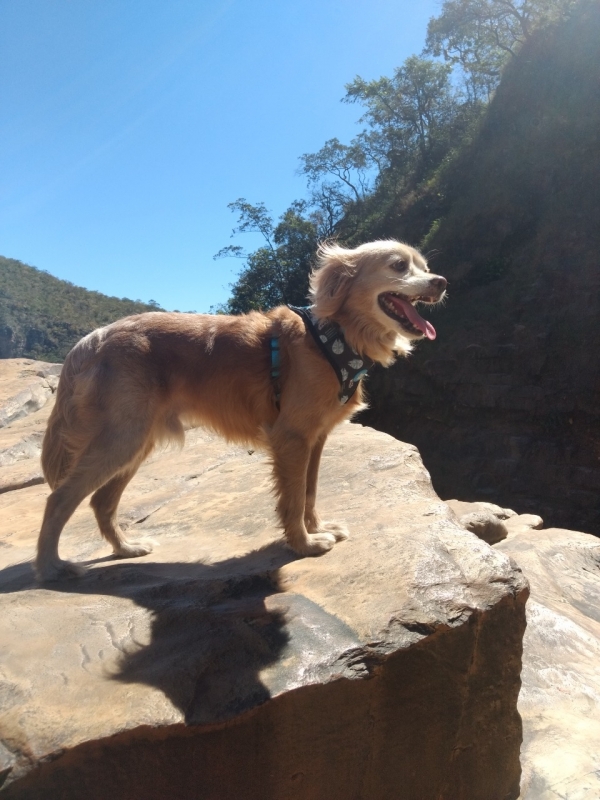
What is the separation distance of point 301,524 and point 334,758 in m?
1.42

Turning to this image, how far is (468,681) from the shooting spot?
8.78 feet

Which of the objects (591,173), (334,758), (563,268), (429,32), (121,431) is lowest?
(334,758)

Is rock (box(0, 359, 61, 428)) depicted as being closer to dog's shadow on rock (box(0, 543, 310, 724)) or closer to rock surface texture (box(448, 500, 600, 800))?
dog's shadow on rock (box(0, 543, 310, 724))

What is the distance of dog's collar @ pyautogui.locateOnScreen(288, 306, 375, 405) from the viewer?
385 centimetres

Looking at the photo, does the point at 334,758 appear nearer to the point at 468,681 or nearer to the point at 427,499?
the point at 468,681

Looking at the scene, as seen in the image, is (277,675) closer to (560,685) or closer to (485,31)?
(560,685)

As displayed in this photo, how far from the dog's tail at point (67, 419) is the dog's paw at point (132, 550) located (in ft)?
1.96

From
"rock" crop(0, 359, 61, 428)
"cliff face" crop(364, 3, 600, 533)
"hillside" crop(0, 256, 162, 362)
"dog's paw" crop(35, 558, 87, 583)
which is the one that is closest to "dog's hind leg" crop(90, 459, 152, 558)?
"dog's paw" crop(35, 558, 87, 583)

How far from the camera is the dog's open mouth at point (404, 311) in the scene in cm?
402

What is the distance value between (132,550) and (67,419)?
3.19 ft

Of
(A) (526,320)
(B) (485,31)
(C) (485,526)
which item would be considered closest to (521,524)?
(C) (485,526)

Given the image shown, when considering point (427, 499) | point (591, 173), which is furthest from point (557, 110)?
point (427, 499)

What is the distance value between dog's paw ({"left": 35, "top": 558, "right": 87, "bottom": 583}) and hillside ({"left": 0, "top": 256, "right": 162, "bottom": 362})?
9006 millimetres

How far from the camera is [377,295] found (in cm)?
406
